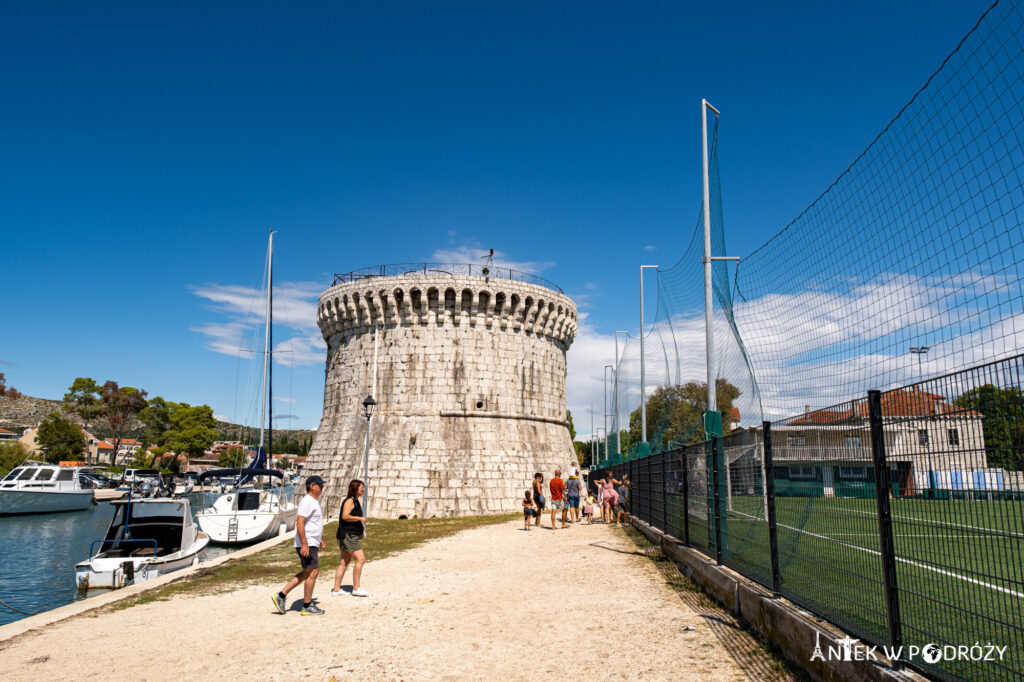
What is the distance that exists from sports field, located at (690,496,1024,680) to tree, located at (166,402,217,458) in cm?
8509

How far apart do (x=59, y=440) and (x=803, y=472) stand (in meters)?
86.1

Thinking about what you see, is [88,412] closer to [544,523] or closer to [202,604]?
[544,523]

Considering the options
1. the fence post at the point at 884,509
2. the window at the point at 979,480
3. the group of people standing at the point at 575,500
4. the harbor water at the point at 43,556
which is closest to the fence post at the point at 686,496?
the fence post at the point at 884,509

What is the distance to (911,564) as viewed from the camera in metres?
4.21

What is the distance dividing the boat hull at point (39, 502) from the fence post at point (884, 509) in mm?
52847

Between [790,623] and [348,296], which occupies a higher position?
[348,296]

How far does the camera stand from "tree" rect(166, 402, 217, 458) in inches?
3127

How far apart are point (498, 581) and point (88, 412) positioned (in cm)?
8720

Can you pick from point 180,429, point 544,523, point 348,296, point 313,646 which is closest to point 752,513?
point 313,646

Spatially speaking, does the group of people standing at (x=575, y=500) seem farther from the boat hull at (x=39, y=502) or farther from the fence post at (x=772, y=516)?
the boat hull at (x=39, y=502)

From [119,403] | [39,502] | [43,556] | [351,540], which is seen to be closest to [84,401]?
[119,403]

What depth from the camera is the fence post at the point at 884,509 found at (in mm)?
4211

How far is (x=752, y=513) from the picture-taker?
301 inches

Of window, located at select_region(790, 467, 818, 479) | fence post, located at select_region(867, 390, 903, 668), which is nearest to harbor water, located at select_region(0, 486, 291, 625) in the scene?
window, located at select_region(790, 467, 818, 479)
